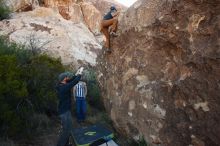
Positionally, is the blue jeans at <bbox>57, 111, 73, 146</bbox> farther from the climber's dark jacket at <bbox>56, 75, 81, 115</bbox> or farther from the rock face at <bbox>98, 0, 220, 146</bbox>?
the rock face at <bbox>98, 0, 220, 146</bbox>

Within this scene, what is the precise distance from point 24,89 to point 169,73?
12.8 feet

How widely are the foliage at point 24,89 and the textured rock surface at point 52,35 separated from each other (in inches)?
67.5

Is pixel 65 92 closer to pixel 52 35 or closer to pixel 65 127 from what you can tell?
pixel 65 127

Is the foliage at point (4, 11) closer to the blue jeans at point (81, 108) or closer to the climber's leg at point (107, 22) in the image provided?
the blue jeans at point (81, 108)

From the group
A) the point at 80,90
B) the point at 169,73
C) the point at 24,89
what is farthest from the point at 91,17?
the point at 169,73

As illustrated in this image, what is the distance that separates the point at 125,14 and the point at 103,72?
1.61m

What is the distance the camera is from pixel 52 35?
1464 centimetres

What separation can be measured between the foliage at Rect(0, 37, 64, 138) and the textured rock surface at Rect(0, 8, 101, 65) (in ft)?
5.63

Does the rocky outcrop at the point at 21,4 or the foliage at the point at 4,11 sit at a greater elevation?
the rocky outcrop at the point at 21,4

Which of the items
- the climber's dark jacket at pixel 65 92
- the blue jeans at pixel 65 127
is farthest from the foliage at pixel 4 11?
the blue jeans at pixel 65 127

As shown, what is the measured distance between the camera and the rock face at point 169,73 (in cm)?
660

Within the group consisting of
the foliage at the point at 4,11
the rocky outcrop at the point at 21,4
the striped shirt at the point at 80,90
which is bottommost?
the striped shirt at the point at 80,90

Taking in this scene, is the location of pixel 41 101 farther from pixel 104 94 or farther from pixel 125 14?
pixel 125 14

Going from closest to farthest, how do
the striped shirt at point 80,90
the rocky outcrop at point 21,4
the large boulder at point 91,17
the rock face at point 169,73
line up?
the rock face at point 169,73 → the striped shirt at point 80,90 → the rocky outcrop at point 21,4 → the large boulder at point 91,17
